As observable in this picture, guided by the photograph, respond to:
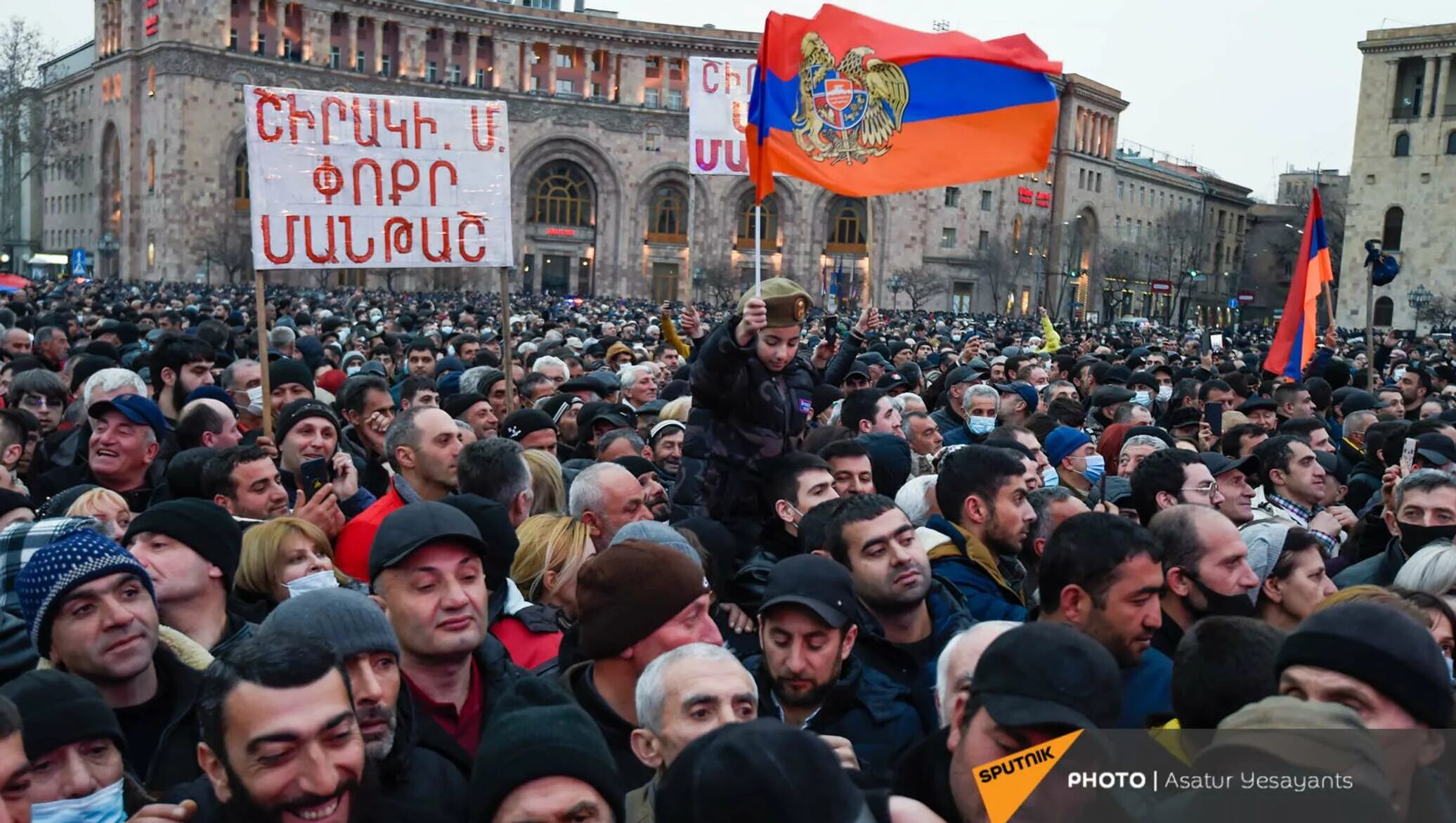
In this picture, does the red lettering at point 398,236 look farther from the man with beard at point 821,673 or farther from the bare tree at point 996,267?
the bare tree at point 996,267

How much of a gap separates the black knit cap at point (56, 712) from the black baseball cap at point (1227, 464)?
16.6 feet

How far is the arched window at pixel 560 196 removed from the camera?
65.2 metres

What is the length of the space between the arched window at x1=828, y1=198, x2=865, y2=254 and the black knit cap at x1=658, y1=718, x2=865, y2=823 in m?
67.7

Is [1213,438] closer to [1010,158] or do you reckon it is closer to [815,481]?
[1010,158]

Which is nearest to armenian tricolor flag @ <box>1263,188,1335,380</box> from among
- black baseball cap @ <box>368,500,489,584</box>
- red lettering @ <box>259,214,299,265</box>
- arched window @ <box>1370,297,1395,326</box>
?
red lettering @ <box>259,214,299,265</box>

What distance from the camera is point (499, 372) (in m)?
9.95

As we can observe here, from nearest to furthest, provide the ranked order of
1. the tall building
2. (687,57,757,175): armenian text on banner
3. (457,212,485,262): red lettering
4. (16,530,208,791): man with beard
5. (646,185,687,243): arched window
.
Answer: (16,530,208,791): man with beard → (457,212,485,262): red lettering → (687,57,757,175): armenian text on banner → the tall building → (646,185,687,243): arched window

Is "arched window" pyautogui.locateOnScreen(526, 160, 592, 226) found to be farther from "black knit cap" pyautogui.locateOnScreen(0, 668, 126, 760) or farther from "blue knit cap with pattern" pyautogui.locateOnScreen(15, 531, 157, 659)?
"black knit cap" pyautogui.locateOnScreen(0, 668, 126, 760)

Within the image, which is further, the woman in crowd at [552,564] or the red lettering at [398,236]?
the red lettering at [398,236]

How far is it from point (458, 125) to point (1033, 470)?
16.8ft

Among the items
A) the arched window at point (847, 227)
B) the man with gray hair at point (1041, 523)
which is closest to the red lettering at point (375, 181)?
the man with gray hair at point (1041, 523)

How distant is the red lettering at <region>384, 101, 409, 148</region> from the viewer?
881cm

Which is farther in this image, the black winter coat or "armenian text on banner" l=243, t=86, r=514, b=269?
"armenian text on banner" l=243, t=86, r=514, b=269

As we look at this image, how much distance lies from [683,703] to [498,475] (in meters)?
2.60
